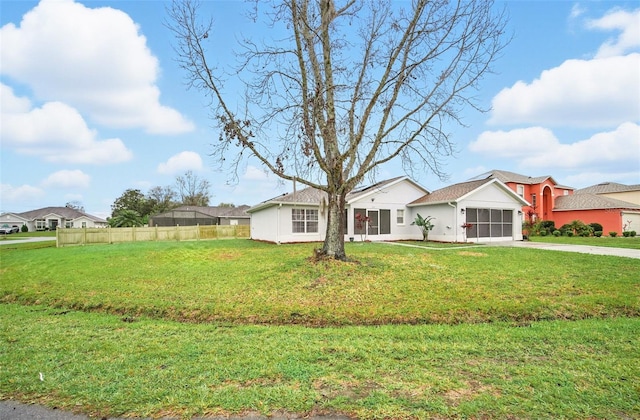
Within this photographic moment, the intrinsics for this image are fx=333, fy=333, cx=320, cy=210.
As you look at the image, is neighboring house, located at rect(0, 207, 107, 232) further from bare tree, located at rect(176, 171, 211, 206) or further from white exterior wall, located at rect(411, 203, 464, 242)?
white exterior wall, located at rect(411, 203, 464, 242)

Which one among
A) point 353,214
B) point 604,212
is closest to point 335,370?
point 353,214

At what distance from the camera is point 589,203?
94.5ft

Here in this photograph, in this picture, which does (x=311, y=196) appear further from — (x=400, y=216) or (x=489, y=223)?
(x=489, y=223)

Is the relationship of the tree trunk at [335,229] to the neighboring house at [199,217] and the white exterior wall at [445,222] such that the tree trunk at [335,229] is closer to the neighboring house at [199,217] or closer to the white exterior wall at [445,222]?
the white exterior wall at [445,222]

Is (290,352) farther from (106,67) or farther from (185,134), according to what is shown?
(185,134)

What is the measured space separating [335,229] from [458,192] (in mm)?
13093

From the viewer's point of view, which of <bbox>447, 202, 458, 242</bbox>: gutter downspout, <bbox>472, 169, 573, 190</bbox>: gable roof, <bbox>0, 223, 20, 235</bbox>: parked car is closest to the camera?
<bbox>447, 202, 458, 242</bbox>: gutter downspout

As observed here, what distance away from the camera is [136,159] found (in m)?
18.3

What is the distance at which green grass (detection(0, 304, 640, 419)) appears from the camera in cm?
288

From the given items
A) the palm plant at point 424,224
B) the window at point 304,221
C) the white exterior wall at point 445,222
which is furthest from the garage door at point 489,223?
the window at point 304,221

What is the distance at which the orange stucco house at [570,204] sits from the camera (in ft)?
89.2

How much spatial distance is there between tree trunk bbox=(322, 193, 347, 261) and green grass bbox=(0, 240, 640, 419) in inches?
25.2

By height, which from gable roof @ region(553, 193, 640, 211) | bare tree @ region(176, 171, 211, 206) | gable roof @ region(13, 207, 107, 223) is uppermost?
bare tree @ region(176, 171, 211, 206)

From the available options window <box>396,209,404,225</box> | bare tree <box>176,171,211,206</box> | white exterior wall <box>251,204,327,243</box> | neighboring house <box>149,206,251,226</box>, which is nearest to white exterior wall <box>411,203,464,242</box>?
window <box>396,209,404,225</box>
